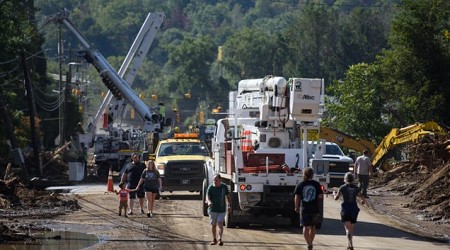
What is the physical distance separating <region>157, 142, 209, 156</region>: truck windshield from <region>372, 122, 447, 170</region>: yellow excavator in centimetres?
1025

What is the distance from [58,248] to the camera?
966 inches

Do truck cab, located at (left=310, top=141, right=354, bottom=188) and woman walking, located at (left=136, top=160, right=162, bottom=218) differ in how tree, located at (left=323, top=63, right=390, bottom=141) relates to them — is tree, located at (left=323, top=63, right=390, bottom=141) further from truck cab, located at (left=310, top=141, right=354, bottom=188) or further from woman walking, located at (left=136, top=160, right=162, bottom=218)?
woman walking, located at (left=136, top=160, right=162, bottom=218)

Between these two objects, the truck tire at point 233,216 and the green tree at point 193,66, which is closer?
the truck tire at point 233,216

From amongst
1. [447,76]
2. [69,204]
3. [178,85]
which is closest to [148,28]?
[447,76]

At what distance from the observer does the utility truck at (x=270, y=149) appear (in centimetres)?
2795

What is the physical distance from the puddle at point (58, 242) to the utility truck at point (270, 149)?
385cm

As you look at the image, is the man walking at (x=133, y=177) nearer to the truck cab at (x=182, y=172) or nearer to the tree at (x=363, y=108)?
the truck cab at (x=182, y=172)

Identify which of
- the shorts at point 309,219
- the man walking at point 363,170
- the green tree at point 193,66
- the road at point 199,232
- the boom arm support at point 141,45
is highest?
the green tree at point 193,66

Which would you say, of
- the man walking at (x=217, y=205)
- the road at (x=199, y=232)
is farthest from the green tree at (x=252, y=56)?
the man walking at (x=217, y=205)

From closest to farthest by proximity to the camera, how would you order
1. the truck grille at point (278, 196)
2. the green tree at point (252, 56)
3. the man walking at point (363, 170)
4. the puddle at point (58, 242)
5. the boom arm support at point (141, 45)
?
the puddle at point (58, 242) → the truck grille at point (278, 196) → the man walking at point (363, 170) → the boom arm support at point (141, 45) → the green tree at point (252, 56)

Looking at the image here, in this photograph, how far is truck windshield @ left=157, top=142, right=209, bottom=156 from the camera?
4147 centimetres

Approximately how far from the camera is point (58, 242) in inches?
1011

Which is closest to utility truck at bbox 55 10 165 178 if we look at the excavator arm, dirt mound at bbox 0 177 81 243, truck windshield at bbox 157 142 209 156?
the excavator arm

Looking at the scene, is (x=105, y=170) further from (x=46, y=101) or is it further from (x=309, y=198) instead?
(x=309, y=198)
